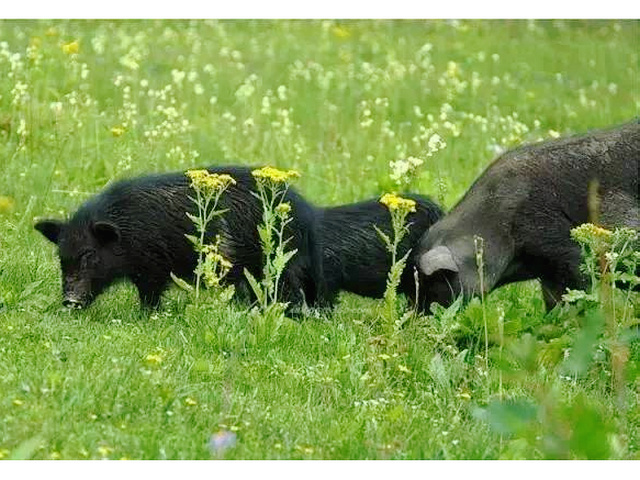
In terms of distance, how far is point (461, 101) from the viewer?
17.8 meters

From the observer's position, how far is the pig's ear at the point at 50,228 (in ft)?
30.3

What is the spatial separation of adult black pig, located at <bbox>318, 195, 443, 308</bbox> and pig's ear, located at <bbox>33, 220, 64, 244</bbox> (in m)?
1.74

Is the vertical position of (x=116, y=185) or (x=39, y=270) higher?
(x=116, y=185)

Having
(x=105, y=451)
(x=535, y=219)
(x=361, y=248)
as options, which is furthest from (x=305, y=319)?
(x=105, y=451)

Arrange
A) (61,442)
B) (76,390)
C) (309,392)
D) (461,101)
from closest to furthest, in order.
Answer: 1. (61,442)
2. (76,390)
3. (309,392)
4. (461,101)

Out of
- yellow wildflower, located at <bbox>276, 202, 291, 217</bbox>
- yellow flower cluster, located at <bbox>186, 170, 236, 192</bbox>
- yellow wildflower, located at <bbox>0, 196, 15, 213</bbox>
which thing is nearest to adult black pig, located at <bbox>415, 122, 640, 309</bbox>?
yellow wildflower, located at <bbox>276, 202, 291, 217</bbox>

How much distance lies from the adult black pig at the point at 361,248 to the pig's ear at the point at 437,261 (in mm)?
Answer: 371

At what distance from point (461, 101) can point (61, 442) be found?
12.4m

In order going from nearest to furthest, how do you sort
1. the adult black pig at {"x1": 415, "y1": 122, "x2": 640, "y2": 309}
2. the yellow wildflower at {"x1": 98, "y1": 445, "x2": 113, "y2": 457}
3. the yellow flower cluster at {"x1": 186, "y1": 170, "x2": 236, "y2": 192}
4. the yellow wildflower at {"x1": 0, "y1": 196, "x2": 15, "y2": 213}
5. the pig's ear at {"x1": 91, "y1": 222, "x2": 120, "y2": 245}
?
the yellow wildflower at {"x1": 98, "y1": 445, "x2": 113, "y2": 457}, the yellow flower cluster at {"x1": 186, "y1": 170, "x2": 236, "y2": 192}, the pig's ear at {"x1": 91, "y1": 222, "x2": 120, "y2": 245}, the adult black pig at {"x1": 415, "y1": 122, "x2": 640, "y2": 309}, the yellow wildflower at {"x1": 0, "y1": 196, "x2": 15, "y2": 213}

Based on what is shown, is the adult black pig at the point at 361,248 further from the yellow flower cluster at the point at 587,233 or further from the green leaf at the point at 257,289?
the yellow flower cluster at the point at 587,233

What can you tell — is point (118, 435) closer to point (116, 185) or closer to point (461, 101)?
point (116, 185)

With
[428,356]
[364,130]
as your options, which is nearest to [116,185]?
[428,356]

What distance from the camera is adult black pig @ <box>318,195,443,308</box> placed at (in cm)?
981

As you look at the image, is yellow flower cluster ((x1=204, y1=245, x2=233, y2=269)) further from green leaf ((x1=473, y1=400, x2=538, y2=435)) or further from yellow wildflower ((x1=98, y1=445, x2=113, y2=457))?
green leaf ((x1=473, y1=400, x2=538, y2=435))
